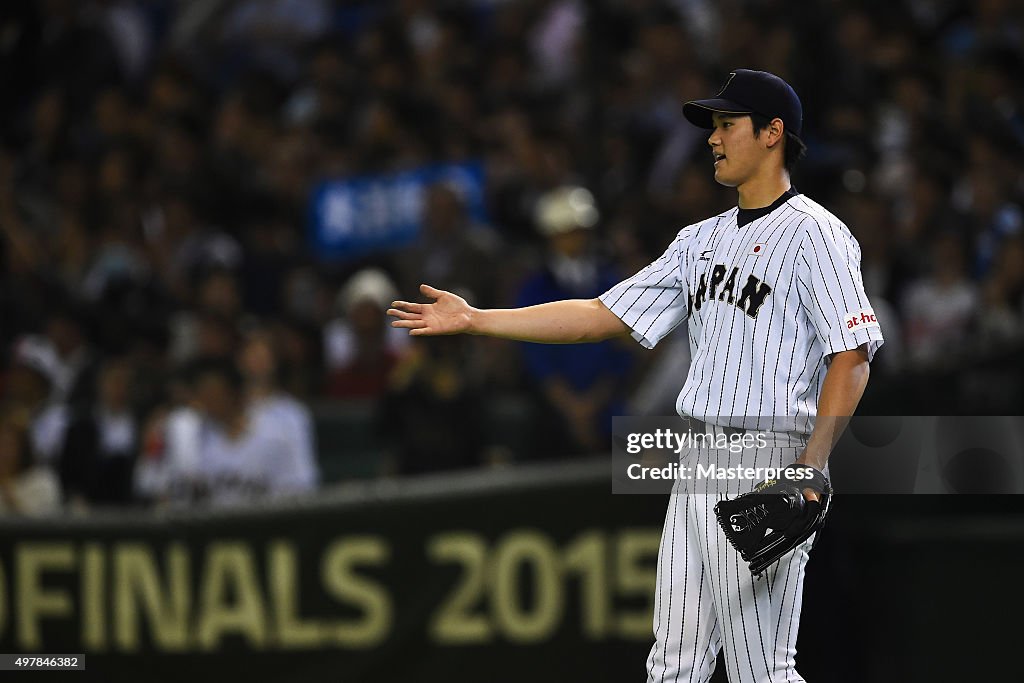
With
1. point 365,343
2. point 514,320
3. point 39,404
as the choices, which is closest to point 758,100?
point 514,320

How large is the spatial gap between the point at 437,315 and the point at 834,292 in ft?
3.64

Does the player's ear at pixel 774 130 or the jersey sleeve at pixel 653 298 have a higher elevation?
the player's ear at pixel 774 130

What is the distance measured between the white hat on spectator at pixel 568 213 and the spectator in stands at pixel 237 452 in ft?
5.41

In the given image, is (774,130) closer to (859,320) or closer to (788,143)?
(788,143)

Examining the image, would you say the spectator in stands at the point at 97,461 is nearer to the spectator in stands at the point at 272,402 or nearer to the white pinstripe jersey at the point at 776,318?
the spectator in stands at the point at 272,402

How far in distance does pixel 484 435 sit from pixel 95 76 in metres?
5.91

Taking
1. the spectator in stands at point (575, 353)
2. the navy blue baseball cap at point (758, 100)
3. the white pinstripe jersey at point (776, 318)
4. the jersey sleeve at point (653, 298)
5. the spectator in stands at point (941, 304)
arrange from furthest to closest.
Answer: the spectator in stands at point (575, 353) → the spectator in stands at point (941, 304) → the jersey sleeve at point (653, 298) → the navy blue baseball cap at point (758, 100) → the white pinstripe jersey at point (776, 318)

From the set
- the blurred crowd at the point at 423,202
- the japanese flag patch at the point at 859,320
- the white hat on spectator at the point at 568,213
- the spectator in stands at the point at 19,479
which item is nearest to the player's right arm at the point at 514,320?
the japanese flag patch at the point at 859,320

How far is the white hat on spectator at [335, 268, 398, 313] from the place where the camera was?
8531mm

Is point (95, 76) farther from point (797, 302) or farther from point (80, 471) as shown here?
point (797, 302)

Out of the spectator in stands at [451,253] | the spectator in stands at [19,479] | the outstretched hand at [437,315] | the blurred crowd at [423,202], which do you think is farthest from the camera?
the spectator in stands at [451,253]

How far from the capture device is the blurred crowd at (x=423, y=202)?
7703mm

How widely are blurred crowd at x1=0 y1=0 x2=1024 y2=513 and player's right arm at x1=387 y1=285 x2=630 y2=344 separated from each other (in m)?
2.39

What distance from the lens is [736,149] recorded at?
433 cm
